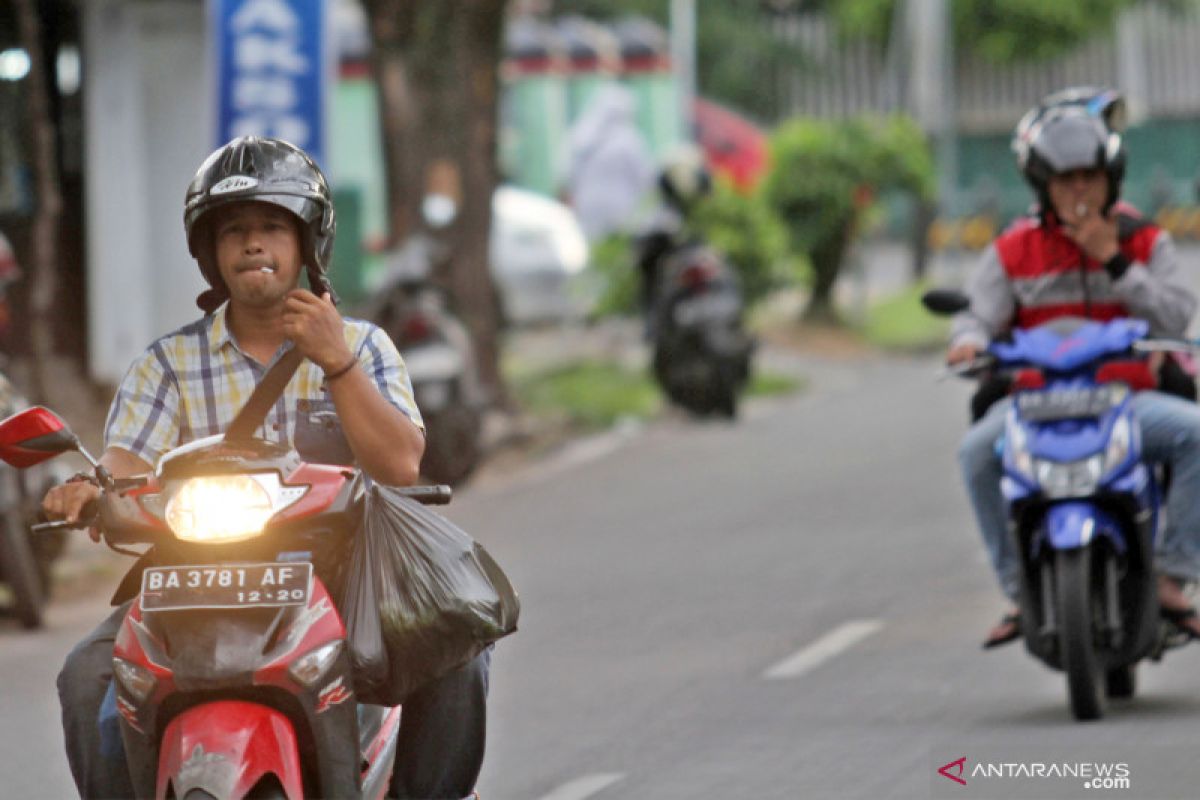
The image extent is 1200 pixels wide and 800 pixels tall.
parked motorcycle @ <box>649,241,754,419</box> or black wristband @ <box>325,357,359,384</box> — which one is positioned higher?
black wristband @ <box>325,357,359,384</box>

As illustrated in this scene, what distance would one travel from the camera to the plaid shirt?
5.58 meters

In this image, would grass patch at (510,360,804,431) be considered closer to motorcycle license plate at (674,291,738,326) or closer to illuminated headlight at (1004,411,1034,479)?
motorcycle license plate at (674,291,738,326)

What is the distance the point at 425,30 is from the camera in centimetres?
1936

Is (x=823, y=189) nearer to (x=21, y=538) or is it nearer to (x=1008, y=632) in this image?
(x=21, y=538)

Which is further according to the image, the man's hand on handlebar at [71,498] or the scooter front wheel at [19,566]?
the scooter front wheel at [19,566]

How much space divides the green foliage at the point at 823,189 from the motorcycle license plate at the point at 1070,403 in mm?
21355

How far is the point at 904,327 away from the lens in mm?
30000

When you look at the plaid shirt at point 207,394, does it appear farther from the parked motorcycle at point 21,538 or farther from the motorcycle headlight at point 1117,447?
the parked motorcycle at point 21,538

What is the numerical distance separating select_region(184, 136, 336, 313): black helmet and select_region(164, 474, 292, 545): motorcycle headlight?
1.74 feet

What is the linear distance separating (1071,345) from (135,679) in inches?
156

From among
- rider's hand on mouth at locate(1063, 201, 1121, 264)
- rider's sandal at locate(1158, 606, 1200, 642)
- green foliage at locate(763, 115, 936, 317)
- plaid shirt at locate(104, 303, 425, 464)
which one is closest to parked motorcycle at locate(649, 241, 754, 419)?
green foliage at locate(763, 115, 936, 317)

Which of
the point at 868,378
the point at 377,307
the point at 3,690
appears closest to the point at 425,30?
the point at 377,307

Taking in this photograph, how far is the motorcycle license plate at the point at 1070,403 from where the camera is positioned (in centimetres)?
829

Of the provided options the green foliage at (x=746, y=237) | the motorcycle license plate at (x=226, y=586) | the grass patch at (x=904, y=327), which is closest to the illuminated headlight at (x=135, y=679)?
the motorcycle license plate at (x=226, y=586)
